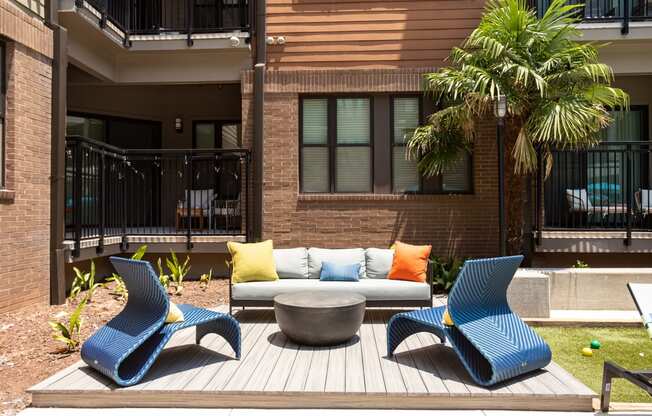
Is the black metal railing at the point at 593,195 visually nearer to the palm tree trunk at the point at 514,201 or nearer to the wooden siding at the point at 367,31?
the palm tree trunk at the point at 514,201

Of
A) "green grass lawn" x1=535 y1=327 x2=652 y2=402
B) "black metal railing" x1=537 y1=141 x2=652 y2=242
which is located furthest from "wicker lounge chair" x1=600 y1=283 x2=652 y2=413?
"black metal railing" x1=537 y1=141 x2=652 y2=242

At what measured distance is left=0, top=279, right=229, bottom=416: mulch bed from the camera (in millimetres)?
4422

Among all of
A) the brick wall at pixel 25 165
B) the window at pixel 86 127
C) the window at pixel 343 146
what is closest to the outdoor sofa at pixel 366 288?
the window at pixel 343 146

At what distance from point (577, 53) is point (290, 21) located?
500 centimetres

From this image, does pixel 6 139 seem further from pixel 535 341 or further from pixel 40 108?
pixel 535 341

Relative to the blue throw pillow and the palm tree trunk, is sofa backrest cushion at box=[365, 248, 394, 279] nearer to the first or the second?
the blue throw pillow

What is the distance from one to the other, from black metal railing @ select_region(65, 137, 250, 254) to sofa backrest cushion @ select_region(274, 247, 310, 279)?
7.84ft

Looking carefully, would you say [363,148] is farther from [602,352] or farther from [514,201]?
[602,352]

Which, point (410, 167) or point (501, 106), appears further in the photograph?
point (410, 167)

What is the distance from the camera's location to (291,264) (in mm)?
7211

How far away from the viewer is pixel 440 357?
4844 millimetres

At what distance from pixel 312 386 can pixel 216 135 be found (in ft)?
29.6

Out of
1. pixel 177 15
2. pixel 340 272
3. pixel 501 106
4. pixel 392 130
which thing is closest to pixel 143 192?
pixel 177 15

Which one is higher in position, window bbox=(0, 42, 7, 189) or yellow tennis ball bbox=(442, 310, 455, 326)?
window bbox=(0, 42, 7, 189)
